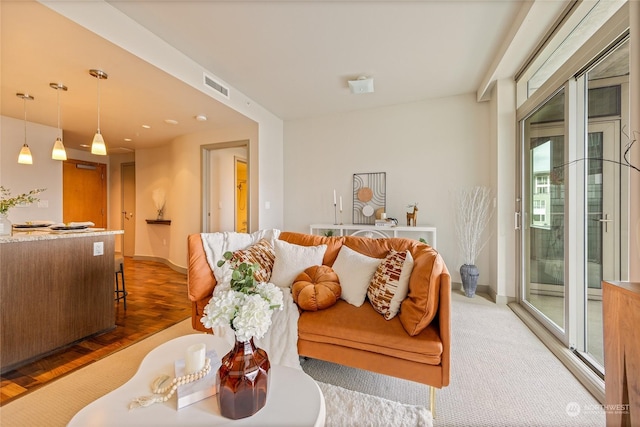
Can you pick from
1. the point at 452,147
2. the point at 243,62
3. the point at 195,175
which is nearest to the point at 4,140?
the point at 195,175

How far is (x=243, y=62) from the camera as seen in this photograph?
2.75 meters

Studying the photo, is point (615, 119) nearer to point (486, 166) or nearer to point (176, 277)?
point (486, 166)

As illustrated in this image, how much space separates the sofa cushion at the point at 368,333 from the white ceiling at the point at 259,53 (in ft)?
7.49

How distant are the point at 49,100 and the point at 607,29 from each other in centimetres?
522

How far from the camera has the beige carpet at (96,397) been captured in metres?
1.35

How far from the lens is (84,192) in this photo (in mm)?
5543

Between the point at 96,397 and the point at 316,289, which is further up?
the point at 316,289

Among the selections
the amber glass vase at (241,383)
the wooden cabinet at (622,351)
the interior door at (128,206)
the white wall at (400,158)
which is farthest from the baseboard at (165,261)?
the wooden cabinet at (622,351)

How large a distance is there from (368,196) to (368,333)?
9.14 feet

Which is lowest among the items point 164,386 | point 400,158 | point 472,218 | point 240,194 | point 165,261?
point 165,261

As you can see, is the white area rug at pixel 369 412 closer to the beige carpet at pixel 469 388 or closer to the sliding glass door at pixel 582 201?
the beige carpet at pixel 469 388

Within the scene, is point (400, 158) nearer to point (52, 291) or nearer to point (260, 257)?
point (260, 257)

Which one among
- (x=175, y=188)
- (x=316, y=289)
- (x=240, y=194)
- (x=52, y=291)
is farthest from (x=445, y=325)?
(x=240, y=194)

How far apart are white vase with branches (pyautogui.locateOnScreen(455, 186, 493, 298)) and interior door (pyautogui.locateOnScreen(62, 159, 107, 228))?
7060mm
